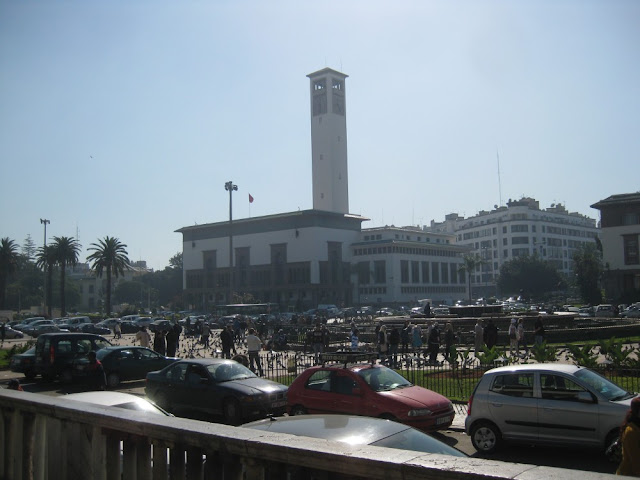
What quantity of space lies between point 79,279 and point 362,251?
225ft

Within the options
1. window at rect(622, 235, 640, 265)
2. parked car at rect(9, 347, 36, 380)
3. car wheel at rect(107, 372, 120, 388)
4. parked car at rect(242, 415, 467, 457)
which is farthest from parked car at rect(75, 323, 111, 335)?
window at rect(622, 235, 640, 265)

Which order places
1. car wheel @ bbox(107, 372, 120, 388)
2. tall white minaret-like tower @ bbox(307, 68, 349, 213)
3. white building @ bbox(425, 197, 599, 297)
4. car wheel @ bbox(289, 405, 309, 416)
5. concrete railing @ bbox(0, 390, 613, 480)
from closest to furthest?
1. concrete railing @ bbox(0, 390, 613, 480)
2. car wheel @ bbox(289, 405, 309, 416)
3. car wheel @ bbox(107, 372, 120, 388)
4. tall white minaret-like tower @ bbox(307, 68, 349, 213)
5. white building @ bbox(425, 197, 599, 297)

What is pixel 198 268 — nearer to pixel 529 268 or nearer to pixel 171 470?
pixel 529 268

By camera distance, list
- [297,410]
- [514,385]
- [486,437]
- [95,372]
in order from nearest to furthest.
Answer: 1. [514,385]
2. [486,437]
3. [297,410]
4. [95,372]

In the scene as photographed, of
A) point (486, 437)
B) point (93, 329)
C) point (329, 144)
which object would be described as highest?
point (329, 144)

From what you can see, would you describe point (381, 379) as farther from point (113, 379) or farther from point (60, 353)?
point (60, 353)

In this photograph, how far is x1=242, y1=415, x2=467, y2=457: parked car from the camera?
16.7 ft

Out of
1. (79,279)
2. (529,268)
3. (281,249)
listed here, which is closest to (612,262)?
A: (529,268)

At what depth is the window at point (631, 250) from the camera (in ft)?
230

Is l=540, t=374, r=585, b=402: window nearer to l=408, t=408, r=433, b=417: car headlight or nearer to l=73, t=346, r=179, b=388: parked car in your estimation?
l=408, t=408, r=433, b=417: car headlight

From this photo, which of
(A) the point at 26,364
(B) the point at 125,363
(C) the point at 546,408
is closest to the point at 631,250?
(B) the point at 125,363

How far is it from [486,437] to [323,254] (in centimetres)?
9816

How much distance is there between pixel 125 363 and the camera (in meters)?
21.3

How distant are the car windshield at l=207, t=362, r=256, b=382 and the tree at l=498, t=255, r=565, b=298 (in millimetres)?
95943
